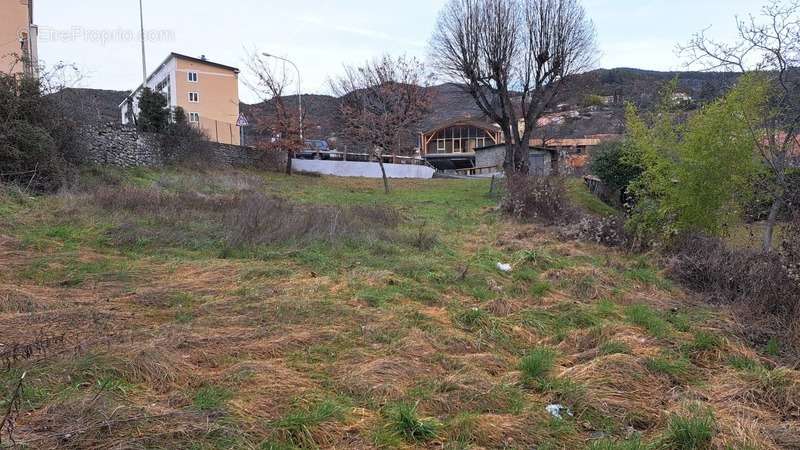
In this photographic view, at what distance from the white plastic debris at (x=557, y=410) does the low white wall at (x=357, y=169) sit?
95.2 feet

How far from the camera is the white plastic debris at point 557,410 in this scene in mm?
3287

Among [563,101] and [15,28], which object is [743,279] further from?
[15,28]

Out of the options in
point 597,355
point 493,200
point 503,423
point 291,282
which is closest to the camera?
point 503,423

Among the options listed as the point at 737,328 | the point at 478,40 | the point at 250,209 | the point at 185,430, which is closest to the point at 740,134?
the point at 737,328

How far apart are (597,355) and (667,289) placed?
3301mm

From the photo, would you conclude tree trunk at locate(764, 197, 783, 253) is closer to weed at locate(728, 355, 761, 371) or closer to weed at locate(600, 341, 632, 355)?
weed at locate(728, 355, 761, 371)

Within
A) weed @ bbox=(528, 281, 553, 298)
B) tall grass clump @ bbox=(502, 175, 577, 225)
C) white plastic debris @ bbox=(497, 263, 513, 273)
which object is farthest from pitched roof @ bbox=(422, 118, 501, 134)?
weed @ bbox=(528, 281, 553, 298)

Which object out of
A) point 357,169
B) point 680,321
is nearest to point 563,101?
point 357,169

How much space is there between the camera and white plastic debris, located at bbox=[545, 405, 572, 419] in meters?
3.29

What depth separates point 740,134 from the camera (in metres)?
8.95

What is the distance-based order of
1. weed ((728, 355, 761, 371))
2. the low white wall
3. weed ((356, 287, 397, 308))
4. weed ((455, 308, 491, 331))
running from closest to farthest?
1. weed ((728, 355, 761, 371))
2. weed ((455, 308, 491, 331))
3. weed ((356, 287, 397, 308))
4. the low white wall

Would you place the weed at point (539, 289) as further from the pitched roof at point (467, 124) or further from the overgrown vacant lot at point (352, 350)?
the pitched roof at point (467, 124)

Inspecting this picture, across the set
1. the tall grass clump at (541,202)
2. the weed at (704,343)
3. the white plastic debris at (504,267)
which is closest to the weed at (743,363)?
the weed at (704,343)

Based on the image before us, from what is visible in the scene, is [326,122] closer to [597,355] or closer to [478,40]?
[478,40]
